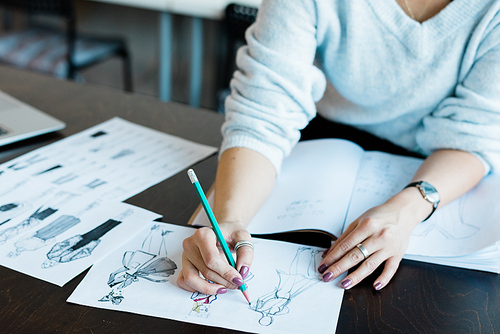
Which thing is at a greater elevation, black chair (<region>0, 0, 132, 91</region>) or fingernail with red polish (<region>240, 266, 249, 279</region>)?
fingernail with red polish (<region>240, 266, 249, 279</region>)

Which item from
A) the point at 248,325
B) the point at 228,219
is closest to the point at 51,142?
the point at 228,219

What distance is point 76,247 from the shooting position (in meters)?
0.49

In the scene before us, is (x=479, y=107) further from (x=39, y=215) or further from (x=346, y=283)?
(x=39, y=215)

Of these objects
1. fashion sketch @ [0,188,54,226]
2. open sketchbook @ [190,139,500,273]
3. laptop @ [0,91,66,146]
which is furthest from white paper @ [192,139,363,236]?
laptop @ [0,91,66,146]

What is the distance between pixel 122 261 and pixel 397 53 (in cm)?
52

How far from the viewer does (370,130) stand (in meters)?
0.81

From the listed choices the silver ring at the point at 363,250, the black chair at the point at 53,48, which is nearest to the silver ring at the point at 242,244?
the silver ring at the point at 363,250

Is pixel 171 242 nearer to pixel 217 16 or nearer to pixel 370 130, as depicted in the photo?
pixel 370 130

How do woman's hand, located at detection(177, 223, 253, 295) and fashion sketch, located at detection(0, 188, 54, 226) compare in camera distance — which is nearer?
woman's hand, located at detection(177, 223, 253, 295)

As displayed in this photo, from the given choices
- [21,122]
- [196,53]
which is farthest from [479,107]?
[196,53]

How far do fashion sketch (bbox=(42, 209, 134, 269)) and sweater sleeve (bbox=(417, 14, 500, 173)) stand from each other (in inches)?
20.2

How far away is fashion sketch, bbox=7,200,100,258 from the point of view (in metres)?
0.49

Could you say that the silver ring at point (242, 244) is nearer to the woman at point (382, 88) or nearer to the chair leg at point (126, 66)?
the woman at point (382, 88)

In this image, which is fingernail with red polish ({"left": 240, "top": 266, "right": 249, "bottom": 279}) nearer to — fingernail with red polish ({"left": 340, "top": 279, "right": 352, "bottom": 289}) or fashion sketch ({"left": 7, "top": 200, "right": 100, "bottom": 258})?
fingernail with red polish ({"left": 340, "top": 279, "right": 352, "bottom": 289})
